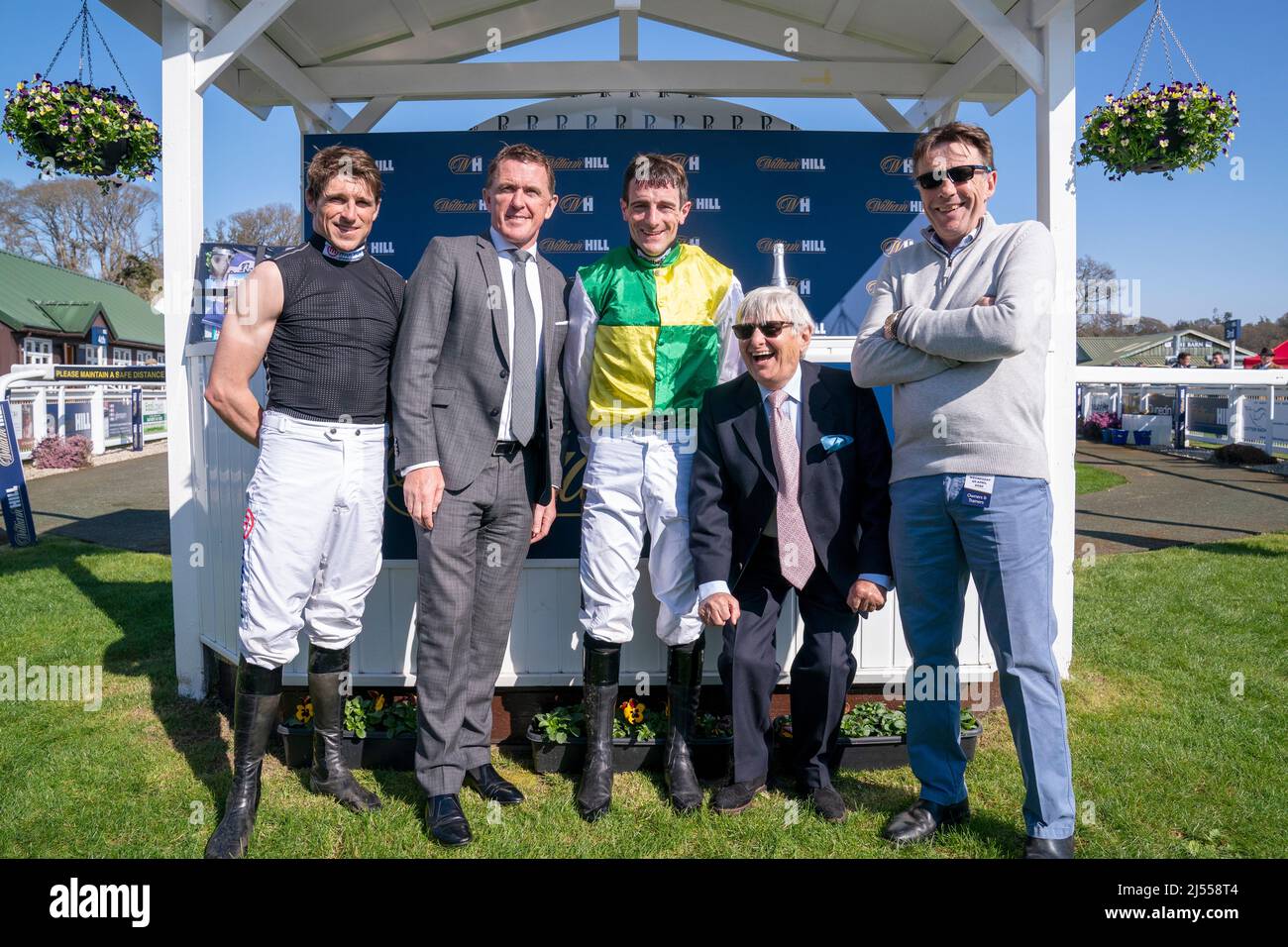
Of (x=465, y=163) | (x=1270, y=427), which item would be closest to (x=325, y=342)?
(x=465, y=163)

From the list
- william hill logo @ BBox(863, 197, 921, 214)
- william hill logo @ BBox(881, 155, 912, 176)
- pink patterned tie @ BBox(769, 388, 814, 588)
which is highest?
william hill logo @ BBox(881, 155, 912, 176)

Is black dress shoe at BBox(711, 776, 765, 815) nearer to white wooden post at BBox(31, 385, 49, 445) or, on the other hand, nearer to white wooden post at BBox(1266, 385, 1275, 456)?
white wooden post at BBox(31, 385, 49, 445)

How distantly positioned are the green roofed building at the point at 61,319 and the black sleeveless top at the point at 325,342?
27.5m

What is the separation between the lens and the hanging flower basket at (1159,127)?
161 inches

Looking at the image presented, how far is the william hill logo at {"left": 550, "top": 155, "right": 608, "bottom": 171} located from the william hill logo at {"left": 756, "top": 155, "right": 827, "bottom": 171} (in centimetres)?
118

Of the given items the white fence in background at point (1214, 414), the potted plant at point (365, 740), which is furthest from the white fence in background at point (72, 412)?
the white fence in background at point (1214, 414)

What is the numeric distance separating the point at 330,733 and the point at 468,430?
4.04ft

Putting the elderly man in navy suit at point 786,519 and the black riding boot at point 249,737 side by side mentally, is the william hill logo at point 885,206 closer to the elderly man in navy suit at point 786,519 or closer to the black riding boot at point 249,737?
the elderly man in navy suit at point 786,519

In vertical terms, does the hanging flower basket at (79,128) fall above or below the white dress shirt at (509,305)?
above

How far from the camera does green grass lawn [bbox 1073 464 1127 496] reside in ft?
40.8

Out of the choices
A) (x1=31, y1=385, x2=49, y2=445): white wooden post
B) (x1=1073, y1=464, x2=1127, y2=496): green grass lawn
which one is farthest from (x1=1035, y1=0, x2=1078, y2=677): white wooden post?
(x1=31, y1=385, x2=49, y2=445): white wooden post
